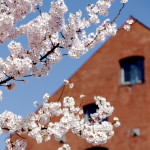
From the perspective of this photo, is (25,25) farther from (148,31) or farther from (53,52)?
(148,31)

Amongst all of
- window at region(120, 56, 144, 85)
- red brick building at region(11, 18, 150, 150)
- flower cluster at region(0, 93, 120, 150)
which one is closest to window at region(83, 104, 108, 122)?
red brick building at region(11, 18, 150, 150)

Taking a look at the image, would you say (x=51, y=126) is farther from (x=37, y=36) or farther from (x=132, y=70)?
(x=132, y=70)

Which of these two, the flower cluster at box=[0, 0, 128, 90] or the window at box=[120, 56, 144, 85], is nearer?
the flower cluster at box=[0, 0, 128, 90]

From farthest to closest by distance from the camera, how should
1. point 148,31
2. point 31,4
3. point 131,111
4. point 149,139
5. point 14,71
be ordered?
point 148,31 < point 131,111 < point 149,139 < point 31,4 < point 14,71

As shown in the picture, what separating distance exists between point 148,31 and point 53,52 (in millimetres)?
14140

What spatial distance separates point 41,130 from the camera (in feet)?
21.0

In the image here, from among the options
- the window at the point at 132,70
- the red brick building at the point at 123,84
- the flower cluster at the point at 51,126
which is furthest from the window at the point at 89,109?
the flower cluster at the point at 51,126

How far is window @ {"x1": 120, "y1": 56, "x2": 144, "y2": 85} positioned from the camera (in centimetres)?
1917

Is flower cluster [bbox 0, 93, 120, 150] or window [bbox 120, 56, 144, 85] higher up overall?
window [bbox 120, 56, 144, 85]

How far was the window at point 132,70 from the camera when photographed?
19.2 meters

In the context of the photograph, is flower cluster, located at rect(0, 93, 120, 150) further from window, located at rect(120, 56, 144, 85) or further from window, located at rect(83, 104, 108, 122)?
window, located at rect(83, 104, 108, 122)

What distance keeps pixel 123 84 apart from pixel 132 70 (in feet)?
2.59

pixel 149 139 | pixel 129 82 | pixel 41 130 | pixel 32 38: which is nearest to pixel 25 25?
pixel 32 38

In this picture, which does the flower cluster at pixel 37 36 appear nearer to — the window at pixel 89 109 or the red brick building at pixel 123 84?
the red brick building at pixel 123 84
